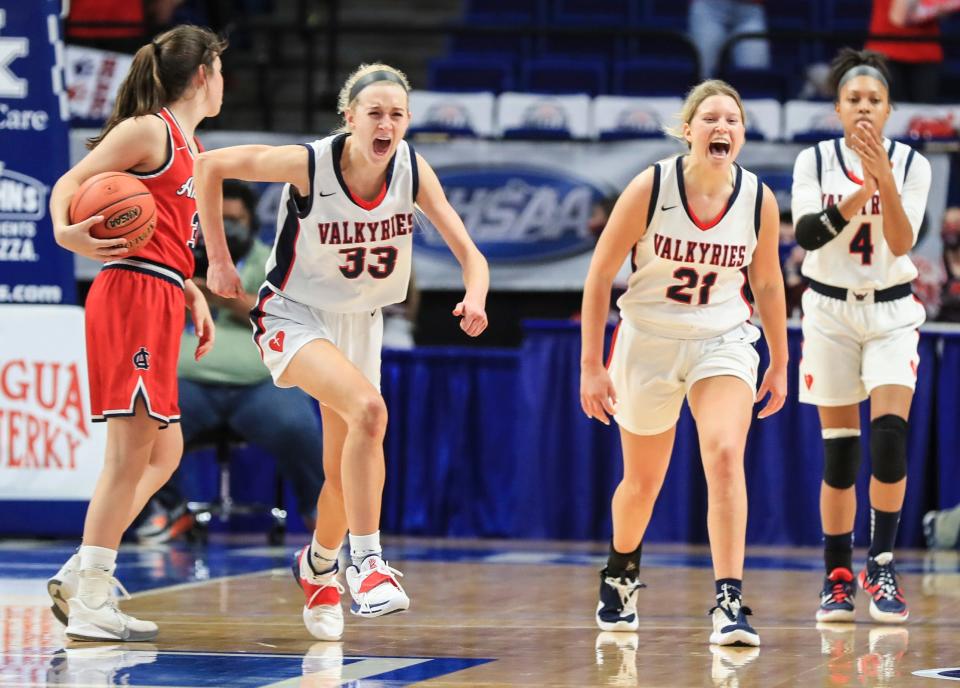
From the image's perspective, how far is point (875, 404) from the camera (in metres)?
5.65

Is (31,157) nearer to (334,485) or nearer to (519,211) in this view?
(519,211)

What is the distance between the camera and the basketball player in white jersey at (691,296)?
4926 millimetres

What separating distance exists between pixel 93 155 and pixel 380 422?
1.21m

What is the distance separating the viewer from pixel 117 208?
15.3 feet

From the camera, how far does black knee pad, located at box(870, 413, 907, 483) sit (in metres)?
5.62

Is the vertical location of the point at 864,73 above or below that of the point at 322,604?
above

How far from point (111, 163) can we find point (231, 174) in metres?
0.37

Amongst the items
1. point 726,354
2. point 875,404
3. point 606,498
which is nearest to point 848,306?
point 875,404

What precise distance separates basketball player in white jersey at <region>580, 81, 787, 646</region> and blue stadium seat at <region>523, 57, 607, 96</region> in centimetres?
701

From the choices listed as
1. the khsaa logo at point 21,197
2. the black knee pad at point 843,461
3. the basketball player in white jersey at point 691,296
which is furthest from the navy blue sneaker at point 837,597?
the khsaa logo at point 21,197

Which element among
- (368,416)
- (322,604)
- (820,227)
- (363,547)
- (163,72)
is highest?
(163,72)

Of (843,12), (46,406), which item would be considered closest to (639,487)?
(46,406)

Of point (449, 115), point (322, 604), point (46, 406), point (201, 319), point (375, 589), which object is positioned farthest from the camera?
point (449, 115)

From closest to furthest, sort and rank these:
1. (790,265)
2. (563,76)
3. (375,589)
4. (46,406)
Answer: (375,589), (46,406), (790,265), (563,76)
